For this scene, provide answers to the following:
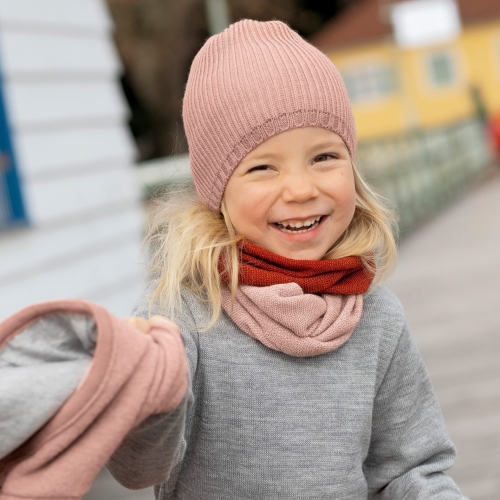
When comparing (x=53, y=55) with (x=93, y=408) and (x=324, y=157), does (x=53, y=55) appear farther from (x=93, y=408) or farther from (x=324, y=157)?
(x=93, y=408)

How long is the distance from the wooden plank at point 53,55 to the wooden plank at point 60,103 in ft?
0.18

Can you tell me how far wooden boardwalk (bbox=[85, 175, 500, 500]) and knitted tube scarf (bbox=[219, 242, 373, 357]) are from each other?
2.00 meters

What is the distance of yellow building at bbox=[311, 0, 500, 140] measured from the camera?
32688mm

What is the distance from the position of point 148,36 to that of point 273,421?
Result: 2488cm

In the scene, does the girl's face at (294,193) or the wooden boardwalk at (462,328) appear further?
the wooden boardwalk at (462,328)

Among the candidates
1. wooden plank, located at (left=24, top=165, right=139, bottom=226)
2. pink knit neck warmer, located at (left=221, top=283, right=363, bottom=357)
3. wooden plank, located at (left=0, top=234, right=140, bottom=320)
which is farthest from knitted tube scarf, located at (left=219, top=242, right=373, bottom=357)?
wooden plank, located at (left=24, top=165, right=139, bottom=226)

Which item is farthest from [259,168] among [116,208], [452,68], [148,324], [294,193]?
[452,68]

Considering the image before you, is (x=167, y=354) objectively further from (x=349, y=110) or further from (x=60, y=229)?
(x=60, y=229)

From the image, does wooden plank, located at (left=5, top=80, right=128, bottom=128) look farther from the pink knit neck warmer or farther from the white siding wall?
the pink knit neck warmer

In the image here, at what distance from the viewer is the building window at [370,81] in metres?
34.1

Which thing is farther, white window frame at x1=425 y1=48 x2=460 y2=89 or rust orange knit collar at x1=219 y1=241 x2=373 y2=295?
white window frame at x1=425 y1=48 x2=460 y2=89

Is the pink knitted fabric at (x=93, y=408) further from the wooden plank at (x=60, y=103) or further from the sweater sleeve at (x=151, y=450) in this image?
the wooden plank at (x=60, y=103)

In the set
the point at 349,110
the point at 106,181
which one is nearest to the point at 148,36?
the point at 106,181

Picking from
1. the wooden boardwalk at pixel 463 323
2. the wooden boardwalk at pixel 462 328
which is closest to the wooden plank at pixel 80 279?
the wooden boardwalk at pixel 462 328
